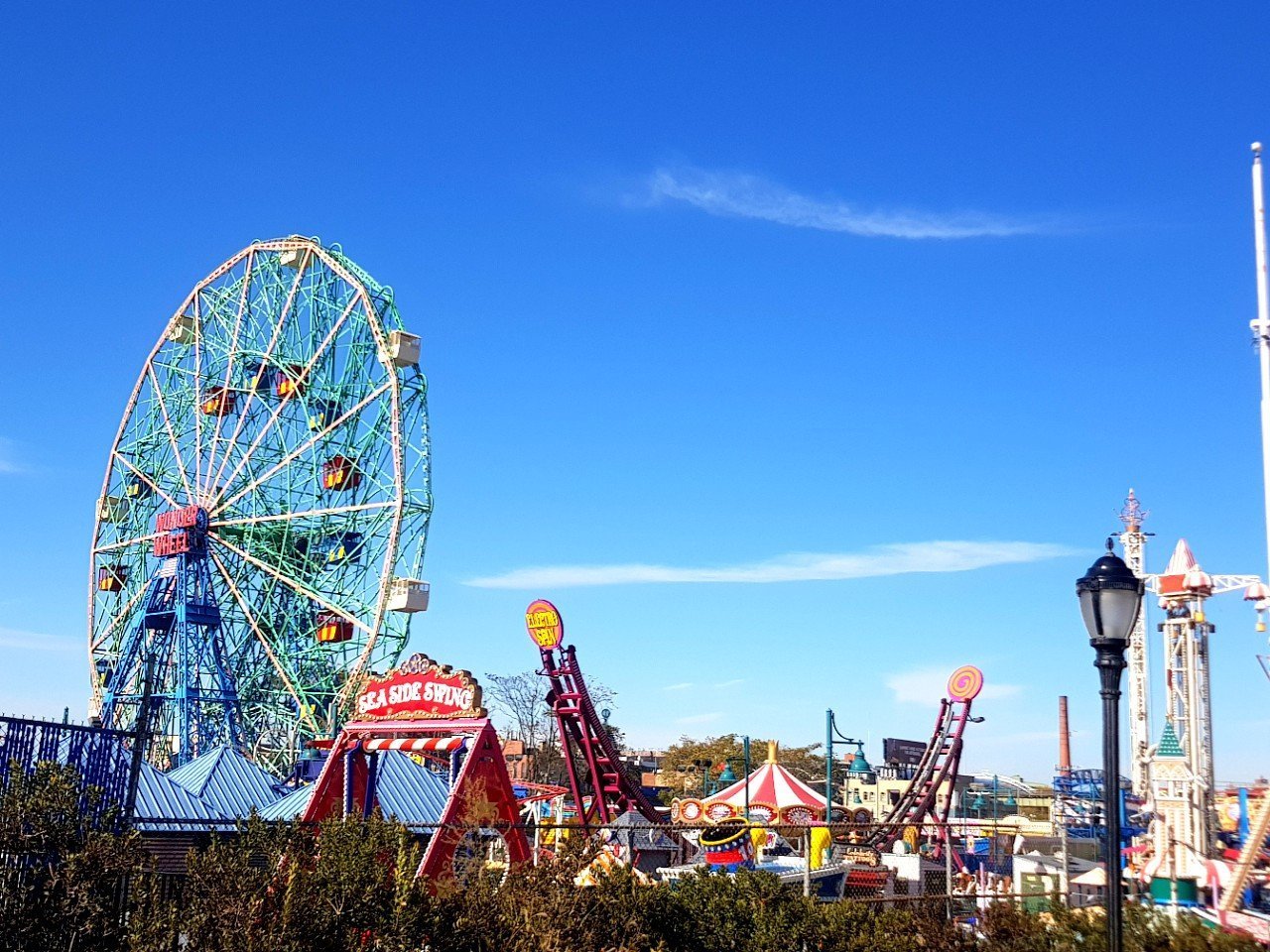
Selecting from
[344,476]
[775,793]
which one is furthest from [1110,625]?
[344,476]

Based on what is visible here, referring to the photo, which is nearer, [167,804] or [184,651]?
[167,804]

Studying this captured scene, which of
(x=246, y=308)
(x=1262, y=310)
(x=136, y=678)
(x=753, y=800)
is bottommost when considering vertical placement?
(x=753, y=800)

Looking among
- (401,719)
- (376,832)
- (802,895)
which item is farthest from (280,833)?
(401,719)

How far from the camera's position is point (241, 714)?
46.2m

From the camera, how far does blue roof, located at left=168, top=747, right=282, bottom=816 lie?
24.4 meters

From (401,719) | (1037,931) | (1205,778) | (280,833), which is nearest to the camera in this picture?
(280,833)

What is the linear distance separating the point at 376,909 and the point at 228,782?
17687 millimetres

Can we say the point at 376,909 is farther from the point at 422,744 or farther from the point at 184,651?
the point at 184,651

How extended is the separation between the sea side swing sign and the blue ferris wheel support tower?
22.7 meters

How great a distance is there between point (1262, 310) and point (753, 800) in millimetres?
27716

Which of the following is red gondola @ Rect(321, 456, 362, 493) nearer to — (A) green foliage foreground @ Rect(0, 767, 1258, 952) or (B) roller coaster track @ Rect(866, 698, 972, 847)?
(B) roller coaster track @ Rect(866, 698, 972, 847)

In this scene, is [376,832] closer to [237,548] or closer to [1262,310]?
[1262,310]

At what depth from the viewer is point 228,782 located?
993 inches

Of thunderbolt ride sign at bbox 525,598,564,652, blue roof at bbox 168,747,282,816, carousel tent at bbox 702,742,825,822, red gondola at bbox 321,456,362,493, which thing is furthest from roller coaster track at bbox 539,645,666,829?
red gondola at bbox 321,456,362,493
